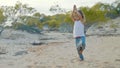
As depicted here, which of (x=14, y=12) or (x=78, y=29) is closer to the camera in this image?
(x=78, y=29)

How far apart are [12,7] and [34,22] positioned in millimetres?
16744

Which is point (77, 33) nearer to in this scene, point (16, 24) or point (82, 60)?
point (82, 60)

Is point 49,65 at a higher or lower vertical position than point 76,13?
lower

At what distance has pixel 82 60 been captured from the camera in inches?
417

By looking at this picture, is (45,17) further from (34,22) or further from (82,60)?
(82,60)

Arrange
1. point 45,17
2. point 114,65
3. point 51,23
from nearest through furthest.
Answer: point 114,65 → point 51,23 → point 45,17

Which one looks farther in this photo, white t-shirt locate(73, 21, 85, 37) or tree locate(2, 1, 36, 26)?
tree locate(2, 1, 36, 26)

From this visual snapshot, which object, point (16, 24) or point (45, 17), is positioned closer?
point (16, 24)

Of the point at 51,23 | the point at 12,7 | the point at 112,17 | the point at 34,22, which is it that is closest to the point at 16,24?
the point at 12,7

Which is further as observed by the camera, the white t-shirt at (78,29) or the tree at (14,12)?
the tree at (14,12)

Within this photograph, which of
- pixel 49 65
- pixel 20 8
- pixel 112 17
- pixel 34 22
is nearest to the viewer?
pixel 49 65

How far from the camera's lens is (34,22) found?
206ft

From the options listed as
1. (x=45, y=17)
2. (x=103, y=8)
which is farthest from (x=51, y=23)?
(x=103, y=8)

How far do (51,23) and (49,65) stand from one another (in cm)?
7136
